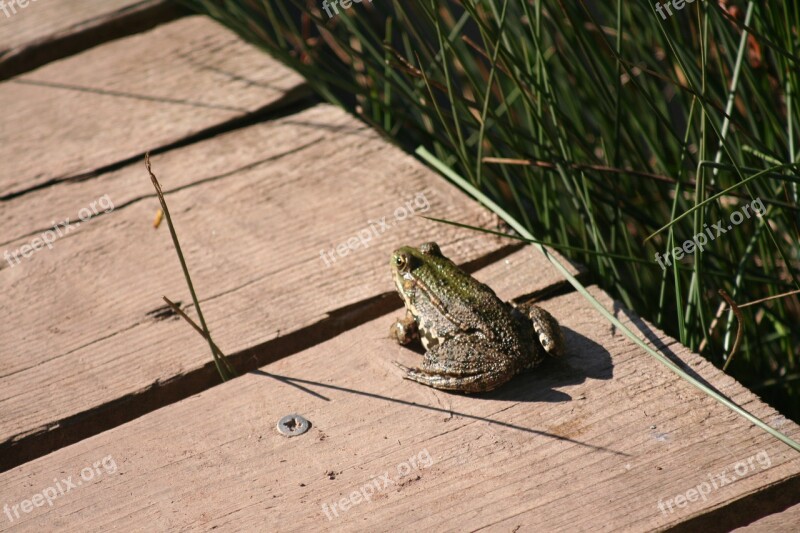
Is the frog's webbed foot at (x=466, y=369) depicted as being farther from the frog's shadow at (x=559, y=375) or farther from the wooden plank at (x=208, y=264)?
the wooden plank at (x=208, y=264)

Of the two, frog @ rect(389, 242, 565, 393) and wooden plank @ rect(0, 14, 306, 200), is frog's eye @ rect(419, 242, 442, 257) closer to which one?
frog @ rect(389, 242, 565, 393)

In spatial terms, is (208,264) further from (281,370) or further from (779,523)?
(779,523)

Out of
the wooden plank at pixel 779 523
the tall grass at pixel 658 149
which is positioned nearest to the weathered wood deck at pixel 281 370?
the wooden plank at pixel 779 523

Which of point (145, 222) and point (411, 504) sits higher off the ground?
point (145, 222)

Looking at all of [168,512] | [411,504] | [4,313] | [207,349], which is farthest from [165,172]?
[411,504]

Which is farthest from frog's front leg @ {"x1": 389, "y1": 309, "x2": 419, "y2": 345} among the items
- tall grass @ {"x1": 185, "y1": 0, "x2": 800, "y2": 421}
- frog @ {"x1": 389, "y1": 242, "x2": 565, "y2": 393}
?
tall grass @ {"x1": 185, "y1": 0, "x2": 800, "y2": 421}

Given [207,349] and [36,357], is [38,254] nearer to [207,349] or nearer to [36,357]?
[36,357]

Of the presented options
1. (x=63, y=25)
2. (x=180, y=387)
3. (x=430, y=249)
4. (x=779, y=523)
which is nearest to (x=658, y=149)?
(x=430, y=249)
